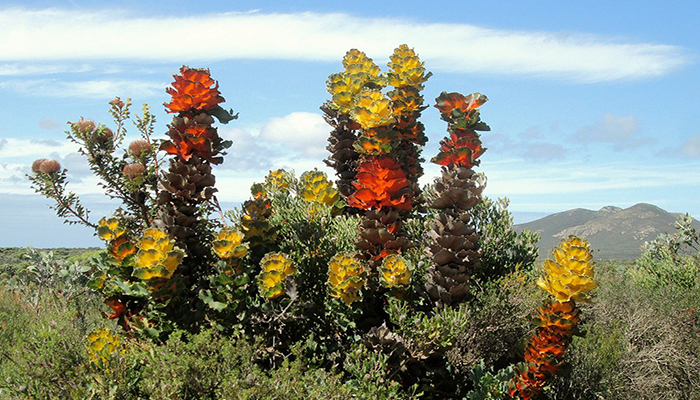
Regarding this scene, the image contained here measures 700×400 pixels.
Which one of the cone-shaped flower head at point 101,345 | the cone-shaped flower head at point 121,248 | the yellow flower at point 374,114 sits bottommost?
the cone-shaped flower head at point 101,345

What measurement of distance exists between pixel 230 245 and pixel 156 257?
18.4 inches

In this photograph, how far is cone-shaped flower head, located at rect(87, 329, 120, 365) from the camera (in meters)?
3.86

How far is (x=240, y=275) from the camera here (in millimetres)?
4129

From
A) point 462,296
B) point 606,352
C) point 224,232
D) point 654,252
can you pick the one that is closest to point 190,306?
point 224,232

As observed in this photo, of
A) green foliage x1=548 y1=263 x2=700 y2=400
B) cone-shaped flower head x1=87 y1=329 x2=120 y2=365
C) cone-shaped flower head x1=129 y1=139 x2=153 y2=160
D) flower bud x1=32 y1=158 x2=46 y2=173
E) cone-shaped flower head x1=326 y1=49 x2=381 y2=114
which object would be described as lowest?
green foliage x1=548 y1=263 x2=700 y2=400

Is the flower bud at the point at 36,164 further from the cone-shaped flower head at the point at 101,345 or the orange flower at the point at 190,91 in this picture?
the cone-shaped flower head at the point at 101,345

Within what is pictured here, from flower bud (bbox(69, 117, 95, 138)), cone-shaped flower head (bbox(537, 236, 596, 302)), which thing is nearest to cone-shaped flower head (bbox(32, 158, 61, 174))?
flower bud (bbox(69, 117, 95, 138))

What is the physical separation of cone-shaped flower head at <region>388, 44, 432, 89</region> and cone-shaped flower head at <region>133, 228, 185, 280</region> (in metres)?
2.32

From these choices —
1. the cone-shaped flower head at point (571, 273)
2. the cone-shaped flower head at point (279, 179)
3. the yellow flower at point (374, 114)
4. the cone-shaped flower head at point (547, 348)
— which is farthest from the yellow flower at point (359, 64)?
the cone-shaped flower head at point (547, 348)

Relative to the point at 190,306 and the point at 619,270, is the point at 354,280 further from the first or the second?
the point at 619,270

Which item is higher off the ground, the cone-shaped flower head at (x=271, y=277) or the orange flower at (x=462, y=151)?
the orange flower at (x=462, y=151)

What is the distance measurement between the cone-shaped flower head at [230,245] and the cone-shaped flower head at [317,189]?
1.13 m

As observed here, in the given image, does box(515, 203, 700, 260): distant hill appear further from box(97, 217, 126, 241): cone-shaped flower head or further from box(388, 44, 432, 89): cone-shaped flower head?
box(97, 217, 126, 241): cone-shaped flower head

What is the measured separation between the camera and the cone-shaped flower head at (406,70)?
17.3 feet
